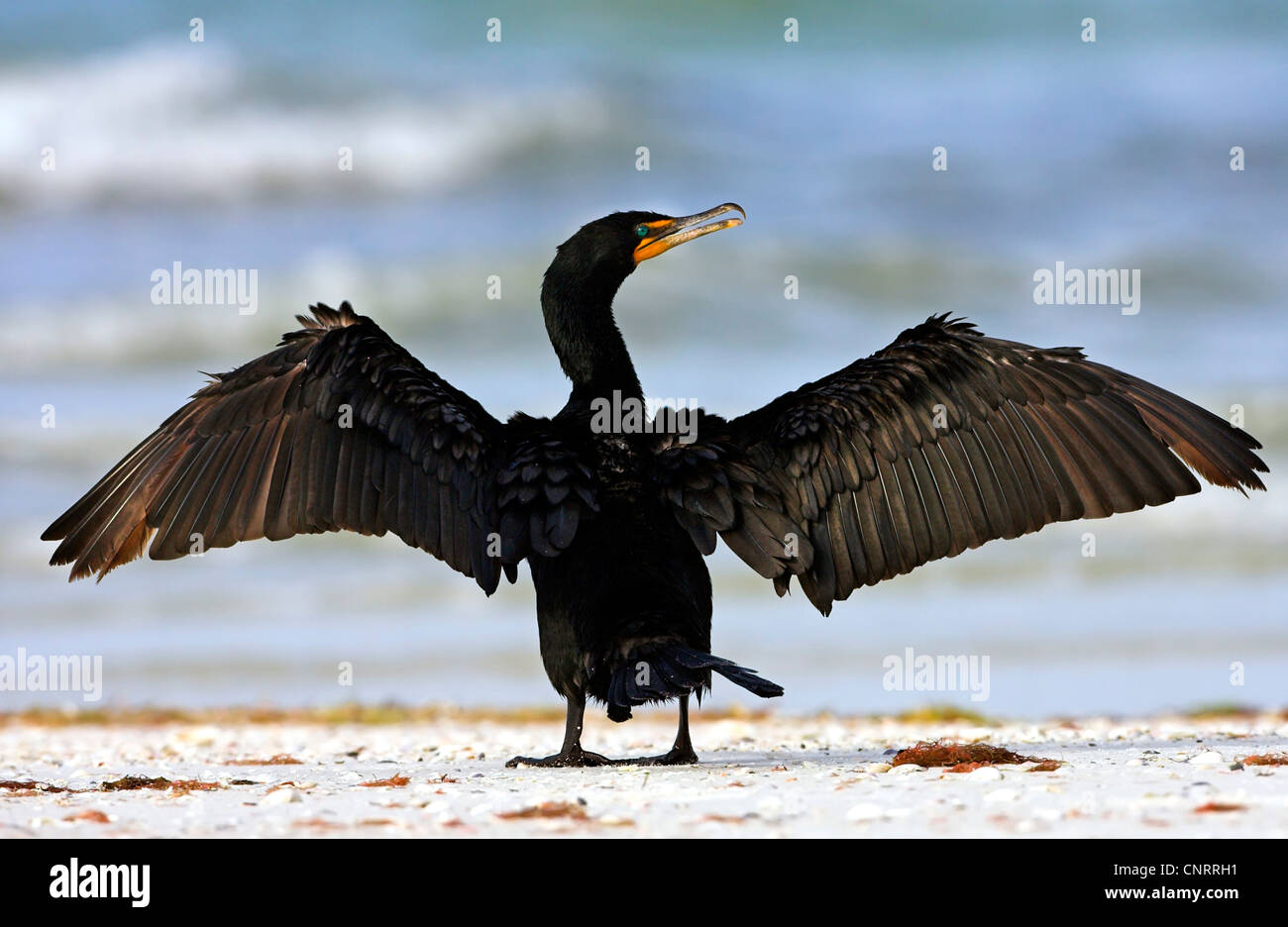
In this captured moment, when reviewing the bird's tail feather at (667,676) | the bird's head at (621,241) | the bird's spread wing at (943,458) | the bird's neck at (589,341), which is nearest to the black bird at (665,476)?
the bird's spread wing at (943,458)

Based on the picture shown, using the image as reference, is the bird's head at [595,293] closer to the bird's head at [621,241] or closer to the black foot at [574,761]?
the bird's head at [621,241]

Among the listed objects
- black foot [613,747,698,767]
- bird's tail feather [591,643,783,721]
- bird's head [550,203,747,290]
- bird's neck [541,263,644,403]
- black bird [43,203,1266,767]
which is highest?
bird's head [550,203,747,290]

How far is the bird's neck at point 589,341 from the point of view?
8547 mm

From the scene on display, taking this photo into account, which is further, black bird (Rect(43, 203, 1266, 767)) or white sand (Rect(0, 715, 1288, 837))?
black bird (Rect(43, 203, 1266, 767))

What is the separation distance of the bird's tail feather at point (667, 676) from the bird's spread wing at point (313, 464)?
114cm

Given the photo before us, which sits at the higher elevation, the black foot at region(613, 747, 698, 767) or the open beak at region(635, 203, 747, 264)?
the open beak at region(635, 203, 747, 264)

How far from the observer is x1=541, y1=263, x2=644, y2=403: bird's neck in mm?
8547

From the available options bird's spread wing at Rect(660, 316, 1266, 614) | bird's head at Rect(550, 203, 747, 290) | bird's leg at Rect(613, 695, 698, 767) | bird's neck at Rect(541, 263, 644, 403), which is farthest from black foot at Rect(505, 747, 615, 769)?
bird's head at Rect(550, 203, 747, 290)

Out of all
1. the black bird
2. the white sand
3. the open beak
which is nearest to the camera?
the white sand

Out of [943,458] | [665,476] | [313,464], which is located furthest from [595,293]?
[943,458]

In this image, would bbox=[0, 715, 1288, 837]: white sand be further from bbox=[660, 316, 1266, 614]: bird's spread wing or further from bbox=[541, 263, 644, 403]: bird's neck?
bbox=[541, 263, 644, 403]: bird's neck

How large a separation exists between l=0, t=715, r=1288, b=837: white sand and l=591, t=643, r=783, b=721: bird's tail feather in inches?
16.0

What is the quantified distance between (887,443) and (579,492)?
1.79 metres

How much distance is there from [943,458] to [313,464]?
12.0 feet
